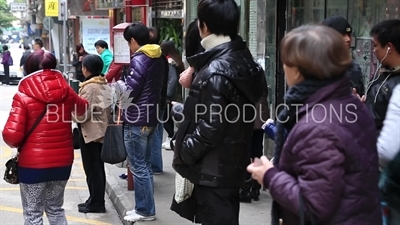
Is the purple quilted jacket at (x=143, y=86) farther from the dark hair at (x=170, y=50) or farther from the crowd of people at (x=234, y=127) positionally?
the dark hair at (x=170, y=50)

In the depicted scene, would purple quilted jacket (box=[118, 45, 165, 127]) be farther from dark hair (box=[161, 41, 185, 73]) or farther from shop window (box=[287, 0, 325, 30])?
dark hair (box=[161, 41, 185, 73])

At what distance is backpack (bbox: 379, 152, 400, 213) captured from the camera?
2797mm

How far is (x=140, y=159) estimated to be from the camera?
5523mm

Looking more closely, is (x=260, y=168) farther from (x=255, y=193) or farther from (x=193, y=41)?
(x=255, y=193)

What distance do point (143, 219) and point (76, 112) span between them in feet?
4.50

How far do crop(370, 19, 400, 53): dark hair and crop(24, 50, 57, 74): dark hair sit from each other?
8.29 ft

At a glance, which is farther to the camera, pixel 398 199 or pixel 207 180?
pixel 207 180

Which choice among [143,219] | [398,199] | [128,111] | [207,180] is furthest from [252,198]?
[398,199]

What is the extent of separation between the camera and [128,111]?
5.47 m

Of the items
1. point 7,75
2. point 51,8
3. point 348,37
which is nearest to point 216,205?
point 348,37

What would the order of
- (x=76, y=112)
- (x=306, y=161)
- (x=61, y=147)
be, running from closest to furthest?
(x=306, y=161) < (x=61, y=147) < (x=76, y=112)

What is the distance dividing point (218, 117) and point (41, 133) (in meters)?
1.75

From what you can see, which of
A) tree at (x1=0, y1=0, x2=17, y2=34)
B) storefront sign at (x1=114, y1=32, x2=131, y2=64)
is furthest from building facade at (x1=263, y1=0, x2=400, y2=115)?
tree at (x1=0, y1=0, x2=17, y2=34)

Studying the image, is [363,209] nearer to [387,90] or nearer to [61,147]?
[387,90]
